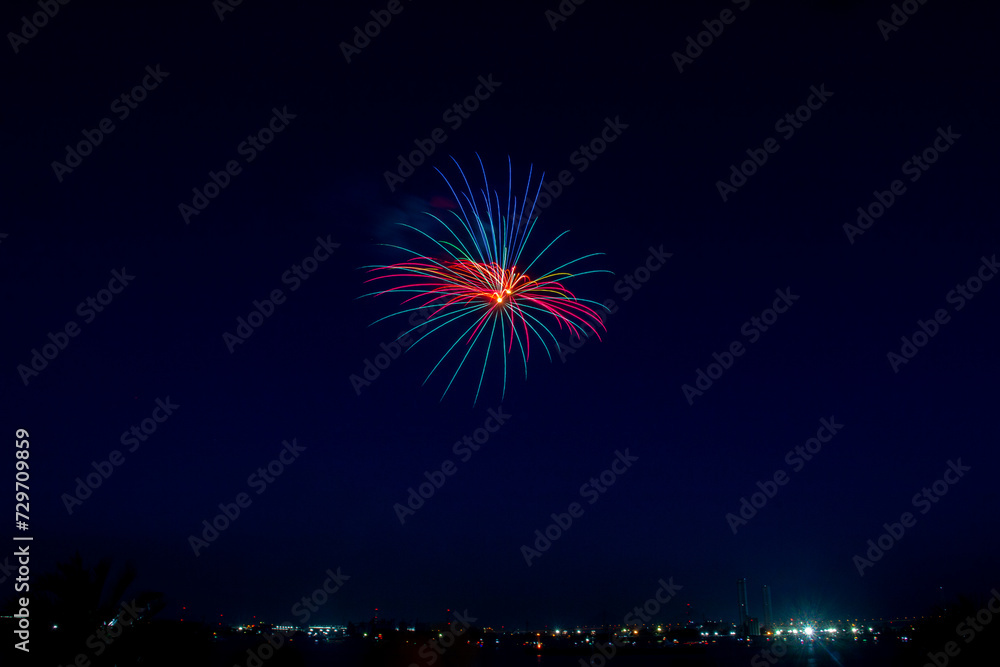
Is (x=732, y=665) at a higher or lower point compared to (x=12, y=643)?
higher

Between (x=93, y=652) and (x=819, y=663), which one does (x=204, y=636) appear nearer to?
(x=93, y=652)

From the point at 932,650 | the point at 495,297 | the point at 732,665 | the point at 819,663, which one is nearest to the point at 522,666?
the point at 732,665

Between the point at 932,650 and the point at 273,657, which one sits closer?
the point at 273,657

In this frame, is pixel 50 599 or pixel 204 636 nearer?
pixel 50 599

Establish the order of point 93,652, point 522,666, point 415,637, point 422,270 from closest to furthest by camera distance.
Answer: point 415,637, point 93,652, point 422,270, point 522,666

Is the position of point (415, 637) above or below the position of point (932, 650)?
below

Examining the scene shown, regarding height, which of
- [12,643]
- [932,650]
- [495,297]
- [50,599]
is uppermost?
[495,297]

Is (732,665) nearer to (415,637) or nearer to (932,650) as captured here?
(932,650)

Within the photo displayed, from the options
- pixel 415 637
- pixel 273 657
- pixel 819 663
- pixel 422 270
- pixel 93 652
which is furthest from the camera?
pixel 819 663

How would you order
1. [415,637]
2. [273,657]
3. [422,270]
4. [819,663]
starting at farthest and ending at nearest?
[819,663] < [422,270] < [273,657] < [415,637]
